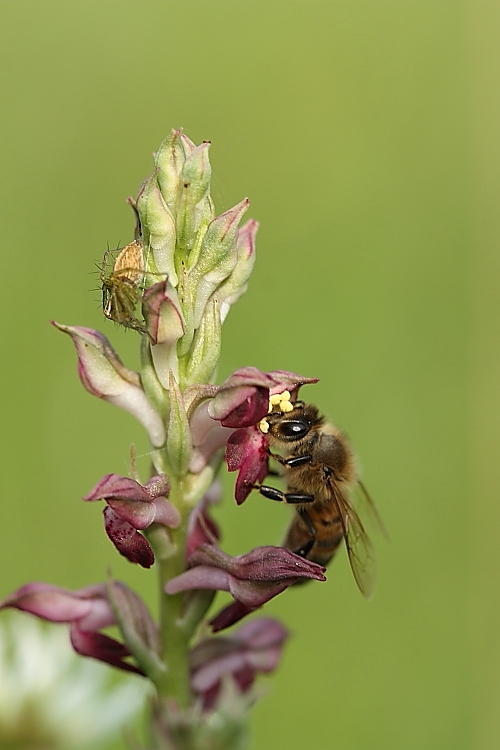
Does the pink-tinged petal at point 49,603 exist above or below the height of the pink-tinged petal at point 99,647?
above

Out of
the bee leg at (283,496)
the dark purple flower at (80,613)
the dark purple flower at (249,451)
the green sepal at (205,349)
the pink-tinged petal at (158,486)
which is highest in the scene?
the green sepal at (205,349)

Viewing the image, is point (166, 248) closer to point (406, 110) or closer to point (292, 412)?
point (292, 412)

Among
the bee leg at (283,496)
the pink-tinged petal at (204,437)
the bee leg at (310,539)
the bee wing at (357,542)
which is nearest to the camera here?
the pink-tinged petal at (204,437)

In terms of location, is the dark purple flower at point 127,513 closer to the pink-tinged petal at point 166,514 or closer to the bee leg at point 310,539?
the pink-tinged petal at point 166,514

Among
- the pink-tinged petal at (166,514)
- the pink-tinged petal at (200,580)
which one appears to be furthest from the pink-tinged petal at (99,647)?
the pink-tinged petal at (166,514)

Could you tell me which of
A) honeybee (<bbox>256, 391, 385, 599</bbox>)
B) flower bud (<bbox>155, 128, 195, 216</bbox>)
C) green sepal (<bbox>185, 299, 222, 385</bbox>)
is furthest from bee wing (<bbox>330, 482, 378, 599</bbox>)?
flower bud (<bbox>155, 128, 195, 216</bbox>)

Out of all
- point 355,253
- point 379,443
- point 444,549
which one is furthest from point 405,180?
point 444,549
